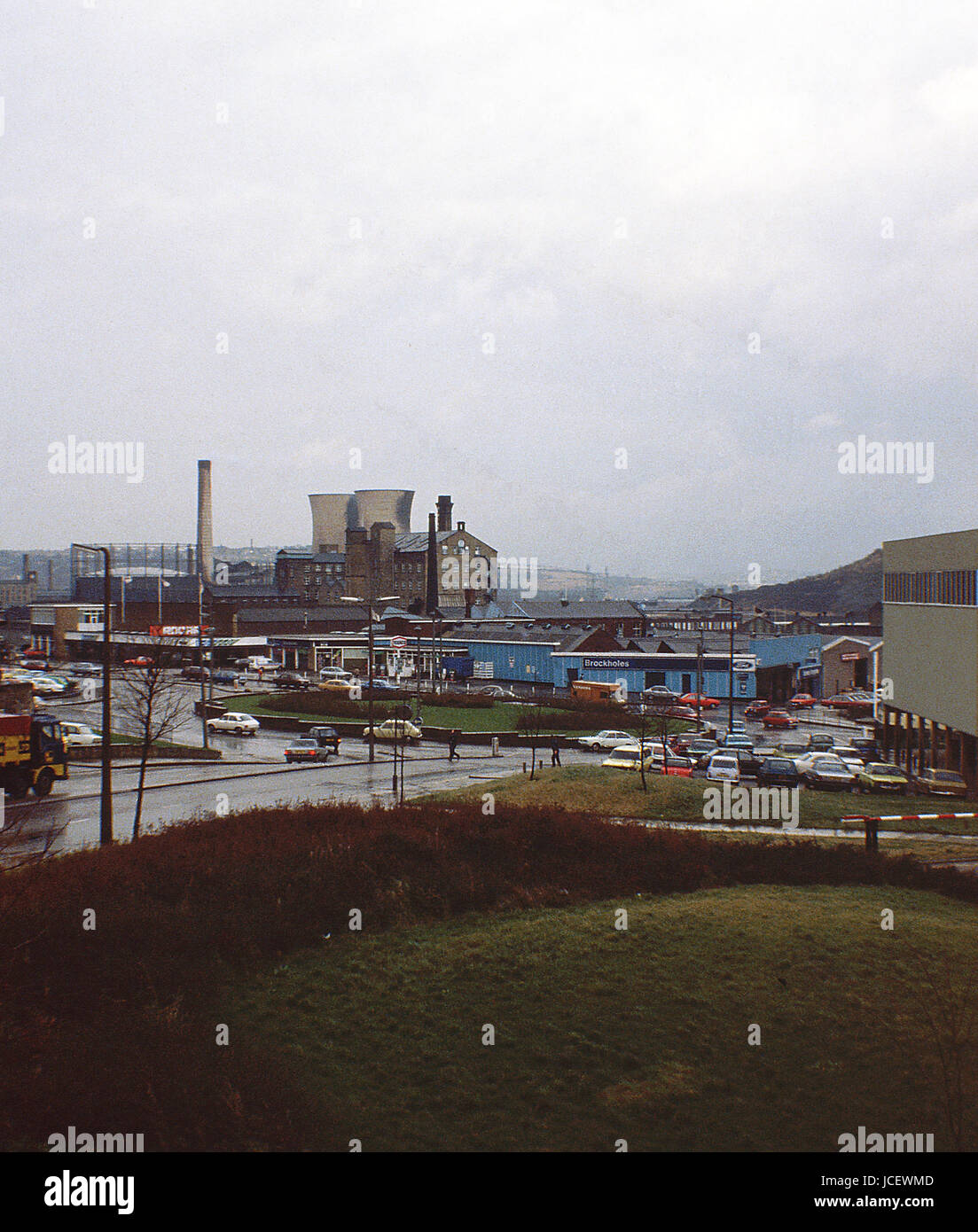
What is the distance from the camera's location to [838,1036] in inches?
443

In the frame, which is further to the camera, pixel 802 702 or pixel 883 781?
pixel 802 702

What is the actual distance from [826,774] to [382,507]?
111682mm

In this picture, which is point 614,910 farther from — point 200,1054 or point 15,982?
point 15,982

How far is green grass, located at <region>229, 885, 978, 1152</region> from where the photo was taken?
30.9 feet

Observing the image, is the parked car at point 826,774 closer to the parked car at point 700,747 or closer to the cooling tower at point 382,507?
the parked car at point 700,747

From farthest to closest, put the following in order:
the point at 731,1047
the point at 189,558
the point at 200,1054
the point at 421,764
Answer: the point at 189,558 → the point at 421,764 → the point at 731,1047 → the point at 200,1054

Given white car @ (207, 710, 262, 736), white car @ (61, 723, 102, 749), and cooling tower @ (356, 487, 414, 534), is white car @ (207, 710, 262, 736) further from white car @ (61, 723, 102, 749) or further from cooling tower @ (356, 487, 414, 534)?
cooling tower @ (356, 487, 414, 534)

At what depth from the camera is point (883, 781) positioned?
113 ft

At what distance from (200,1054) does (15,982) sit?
2404mm

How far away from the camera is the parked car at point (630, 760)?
3747 centimetres

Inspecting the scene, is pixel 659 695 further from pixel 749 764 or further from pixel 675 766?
pixel 749 764

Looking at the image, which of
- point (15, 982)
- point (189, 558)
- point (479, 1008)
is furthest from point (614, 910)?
point (189, 558)

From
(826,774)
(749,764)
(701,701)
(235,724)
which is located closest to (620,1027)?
(826,774)
